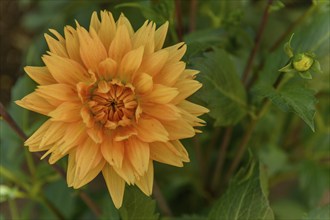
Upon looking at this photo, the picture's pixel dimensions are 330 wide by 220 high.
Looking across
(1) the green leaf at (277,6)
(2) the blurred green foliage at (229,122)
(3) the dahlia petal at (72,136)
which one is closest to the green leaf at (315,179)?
(2) the blurred green foliage at (229,122)

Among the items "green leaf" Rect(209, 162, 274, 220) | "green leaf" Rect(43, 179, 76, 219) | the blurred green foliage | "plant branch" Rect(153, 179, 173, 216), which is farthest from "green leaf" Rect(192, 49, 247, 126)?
"green leaf" Rect(43, 179, 76, 219)

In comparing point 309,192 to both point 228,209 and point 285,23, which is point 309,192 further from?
point 285,23

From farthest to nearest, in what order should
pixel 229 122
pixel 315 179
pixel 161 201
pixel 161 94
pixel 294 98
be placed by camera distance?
pixel 315 179 < pixel 161 201 < pixel 229 122 < pixel 294 98 < pixel 161 94

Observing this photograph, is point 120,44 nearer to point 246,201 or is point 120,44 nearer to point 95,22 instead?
point 95,22

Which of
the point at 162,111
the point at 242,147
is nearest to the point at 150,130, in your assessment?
the point at 162,111

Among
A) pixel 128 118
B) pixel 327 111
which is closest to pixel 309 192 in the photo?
pixel 327 111

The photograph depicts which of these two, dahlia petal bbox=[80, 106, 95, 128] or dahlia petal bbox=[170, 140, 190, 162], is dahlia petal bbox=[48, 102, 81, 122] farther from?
dahlia petal bbox=[170, 140, 190, 162]
